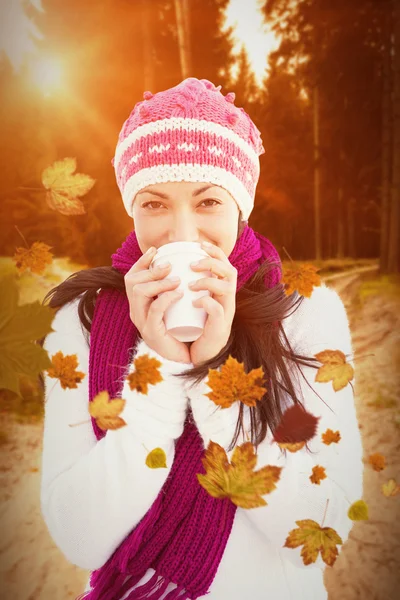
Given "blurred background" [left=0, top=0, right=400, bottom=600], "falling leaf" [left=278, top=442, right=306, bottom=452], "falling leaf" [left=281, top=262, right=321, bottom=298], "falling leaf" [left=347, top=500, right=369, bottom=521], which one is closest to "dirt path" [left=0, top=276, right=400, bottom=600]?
"blurred background" [left=0, top=0, right=400, bottom=600]

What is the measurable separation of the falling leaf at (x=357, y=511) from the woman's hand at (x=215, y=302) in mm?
388

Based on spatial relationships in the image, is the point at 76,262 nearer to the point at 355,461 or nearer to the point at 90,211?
the point at 90,211

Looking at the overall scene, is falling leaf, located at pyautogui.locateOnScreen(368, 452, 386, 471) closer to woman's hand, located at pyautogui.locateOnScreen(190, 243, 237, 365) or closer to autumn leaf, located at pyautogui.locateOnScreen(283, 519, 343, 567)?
autumn leaf, located at pyautogui.locateOnScreen(283, 519, 343, 567)

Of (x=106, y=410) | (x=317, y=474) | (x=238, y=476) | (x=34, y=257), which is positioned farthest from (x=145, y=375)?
(x=34, y=257)

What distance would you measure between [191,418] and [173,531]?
0.20 metres

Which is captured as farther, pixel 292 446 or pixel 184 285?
pixel 292 446

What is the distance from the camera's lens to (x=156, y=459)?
76 centimetres

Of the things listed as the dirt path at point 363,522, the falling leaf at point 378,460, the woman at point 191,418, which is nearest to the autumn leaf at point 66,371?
the woman at point 191,418

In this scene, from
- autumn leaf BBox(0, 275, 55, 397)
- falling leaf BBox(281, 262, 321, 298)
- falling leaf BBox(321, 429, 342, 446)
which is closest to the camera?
autumn leaf BBox(0, 275, 55, 397)

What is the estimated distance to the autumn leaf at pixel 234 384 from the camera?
2.48ft

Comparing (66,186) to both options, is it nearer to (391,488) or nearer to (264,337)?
(264,337)

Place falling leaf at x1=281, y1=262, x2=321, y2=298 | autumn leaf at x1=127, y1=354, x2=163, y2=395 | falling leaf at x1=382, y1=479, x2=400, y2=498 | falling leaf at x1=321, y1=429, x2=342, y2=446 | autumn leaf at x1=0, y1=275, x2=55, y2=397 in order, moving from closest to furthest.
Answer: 1. autumn leaf at x1=0, y1=275, x2=55, y2=397
2. autumn leaf at x1=127, y1=354, x2=163, y2=395
3. falling leaf at x1=321, y1=429, x2=342, y2=446
4. falling leaf at x1=281, y1=262, x2=321, y2=298
5. falling leaf at x1=382, y1=479, x2=400, y2=498

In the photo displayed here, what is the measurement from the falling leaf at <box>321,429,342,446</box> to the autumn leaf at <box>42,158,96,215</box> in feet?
2.58

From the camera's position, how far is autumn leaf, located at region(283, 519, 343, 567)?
2.57 feet
